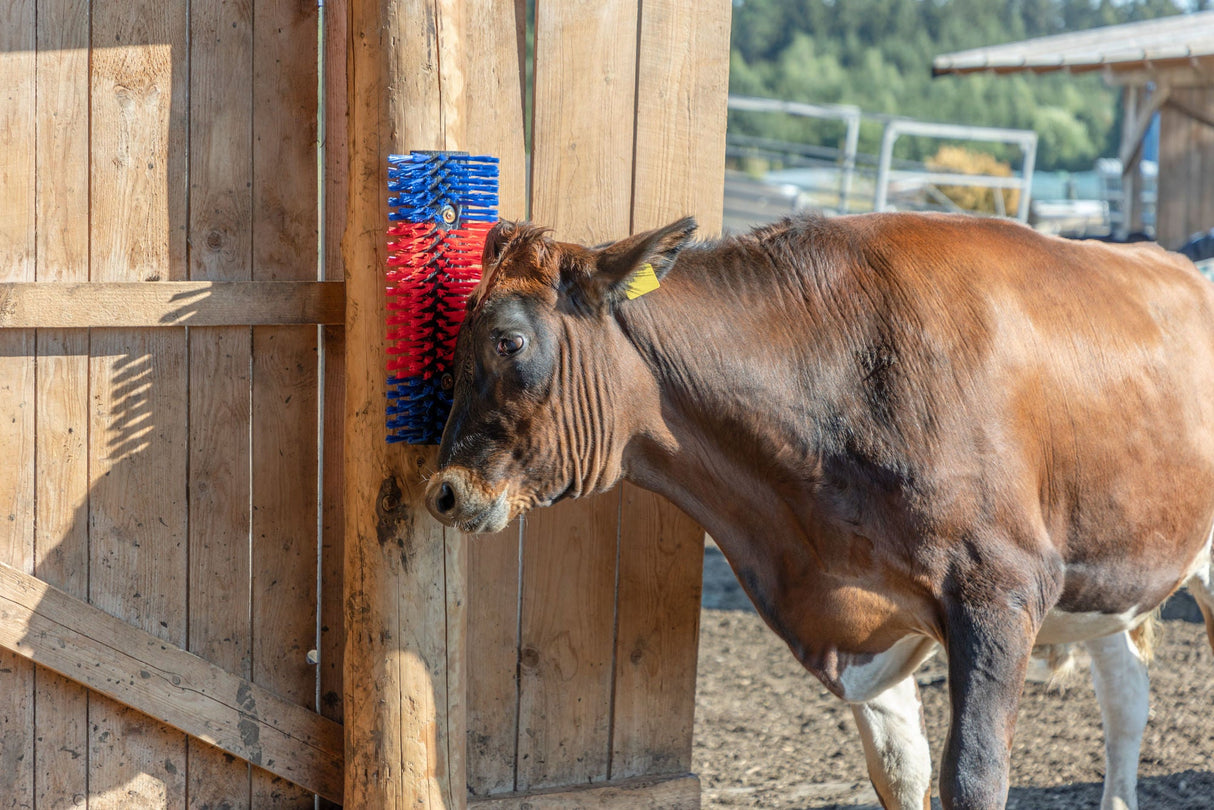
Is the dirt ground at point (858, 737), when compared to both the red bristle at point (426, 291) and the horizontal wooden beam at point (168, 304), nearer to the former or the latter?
the red bristle at point (426, 291)

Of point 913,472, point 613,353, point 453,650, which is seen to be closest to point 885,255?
point 913,472

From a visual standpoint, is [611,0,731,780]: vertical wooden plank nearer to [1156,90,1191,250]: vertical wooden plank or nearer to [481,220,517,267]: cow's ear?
[481,220,517,267]: cow's ear

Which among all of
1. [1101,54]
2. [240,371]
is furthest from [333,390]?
[1101,54]

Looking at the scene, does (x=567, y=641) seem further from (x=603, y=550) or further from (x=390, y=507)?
(x=390, y=507)

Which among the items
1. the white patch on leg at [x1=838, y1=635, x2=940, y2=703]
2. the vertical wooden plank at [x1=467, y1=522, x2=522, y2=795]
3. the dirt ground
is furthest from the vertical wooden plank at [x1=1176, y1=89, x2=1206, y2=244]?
the vertical wooden plank at [x1=467, y1=522, x2=522, y2=795]

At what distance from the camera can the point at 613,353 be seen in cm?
261

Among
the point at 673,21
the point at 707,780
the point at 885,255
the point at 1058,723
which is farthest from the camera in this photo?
the point at 1058,723

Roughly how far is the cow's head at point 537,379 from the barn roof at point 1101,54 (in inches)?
240

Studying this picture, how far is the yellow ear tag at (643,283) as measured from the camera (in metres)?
2.55

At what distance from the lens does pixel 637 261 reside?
2490 mm

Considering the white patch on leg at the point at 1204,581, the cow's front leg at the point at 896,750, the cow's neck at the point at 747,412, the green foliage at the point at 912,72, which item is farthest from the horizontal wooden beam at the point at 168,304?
the green foliage at the point at 912,72

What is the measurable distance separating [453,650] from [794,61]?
1831 inches

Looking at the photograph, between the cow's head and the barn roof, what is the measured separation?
609cm

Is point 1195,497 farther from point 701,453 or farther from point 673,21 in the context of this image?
point 673,21
